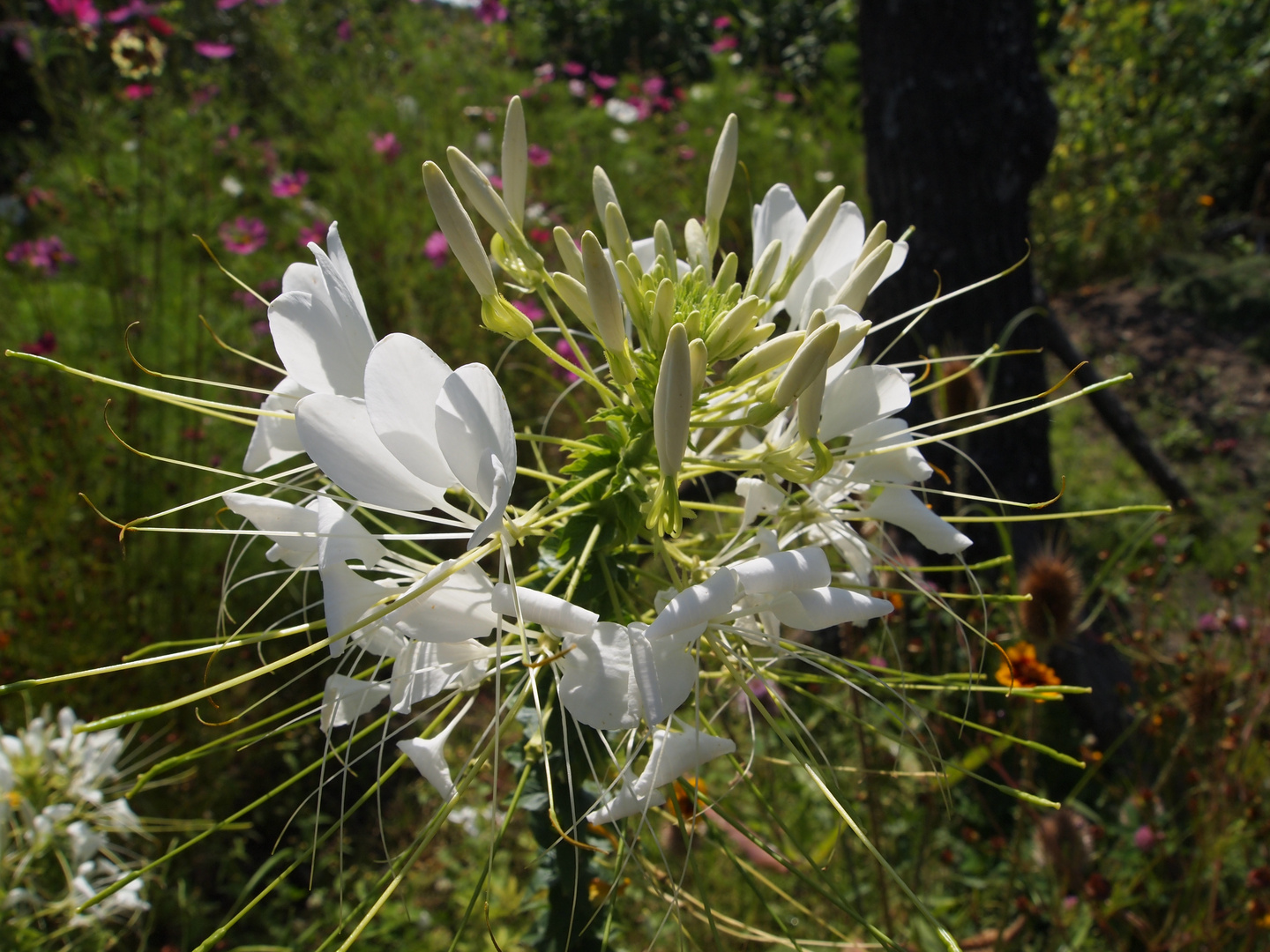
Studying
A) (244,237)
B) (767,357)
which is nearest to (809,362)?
(767,357)

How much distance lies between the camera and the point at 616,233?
3.60 ft

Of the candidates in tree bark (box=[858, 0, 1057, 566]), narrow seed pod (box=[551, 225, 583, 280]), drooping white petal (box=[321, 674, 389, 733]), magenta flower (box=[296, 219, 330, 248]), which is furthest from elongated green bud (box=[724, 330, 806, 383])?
magenta flower (box=[296, 219, 330, 248])

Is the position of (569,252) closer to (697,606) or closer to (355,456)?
(355,456)

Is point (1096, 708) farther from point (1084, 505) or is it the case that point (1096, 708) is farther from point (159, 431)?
point (159, 431)

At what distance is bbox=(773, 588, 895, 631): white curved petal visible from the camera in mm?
847

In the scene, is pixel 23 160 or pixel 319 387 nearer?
pixel 319 387

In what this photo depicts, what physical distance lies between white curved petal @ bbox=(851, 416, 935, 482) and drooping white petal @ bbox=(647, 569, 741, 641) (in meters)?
0.35

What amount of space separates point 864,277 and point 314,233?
434 cm

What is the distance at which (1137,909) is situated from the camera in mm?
2320

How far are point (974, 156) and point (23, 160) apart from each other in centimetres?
821

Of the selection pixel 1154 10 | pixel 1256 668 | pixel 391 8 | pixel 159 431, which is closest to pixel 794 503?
pixel 1256 668

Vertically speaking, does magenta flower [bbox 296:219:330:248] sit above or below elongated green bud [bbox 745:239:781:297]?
above

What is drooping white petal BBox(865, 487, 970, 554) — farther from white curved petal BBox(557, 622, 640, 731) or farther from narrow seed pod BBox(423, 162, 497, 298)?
narrow seed pod BBox(423, 162, 497, 298)

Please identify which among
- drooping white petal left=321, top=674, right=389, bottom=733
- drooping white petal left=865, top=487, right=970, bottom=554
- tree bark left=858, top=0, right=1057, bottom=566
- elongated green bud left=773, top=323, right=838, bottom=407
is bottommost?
drooping white petal left=321, top=674, right=389, bottom=733
